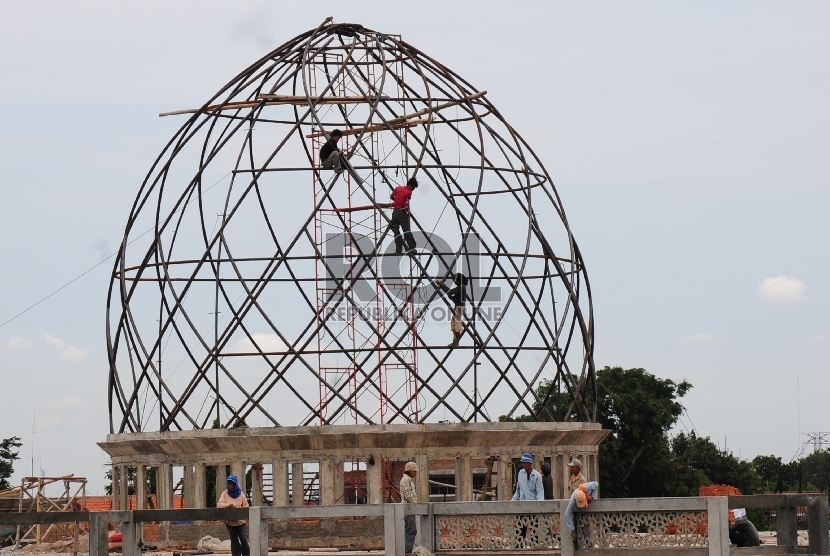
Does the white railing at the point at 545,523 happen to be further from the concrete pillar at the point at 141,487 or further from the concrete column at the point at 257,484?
the concrete pillar at the point at 141,487

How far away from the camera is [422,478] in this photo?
71.8ft

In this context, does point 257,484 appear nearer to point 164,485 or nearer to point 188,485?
point 188,485

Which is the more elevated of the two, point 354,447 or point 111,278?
point 111,278

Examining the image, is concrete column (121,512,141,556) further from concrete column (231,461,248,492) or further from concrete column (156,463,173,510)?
concrete column (156,463,173,510)

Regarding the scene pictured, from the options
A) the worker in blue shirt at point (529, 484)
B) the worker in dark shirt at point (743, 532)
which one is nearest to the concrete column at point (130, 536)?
the worker in blue shirt at point (529, 484)

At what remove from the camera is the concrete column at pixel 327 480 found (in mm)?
21533

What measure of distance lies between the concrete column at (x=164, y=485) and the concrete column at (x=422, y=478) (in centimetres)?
364

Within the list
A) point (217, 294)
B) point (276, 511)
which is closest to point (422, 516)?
point (276, 511)

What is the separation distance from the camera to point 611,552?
56.1 ft

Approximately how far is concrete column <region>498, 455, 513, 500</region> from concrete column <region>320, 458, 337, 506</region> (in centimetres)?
244

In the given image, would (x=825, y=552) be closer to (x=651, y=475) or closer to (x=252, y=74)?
(x=252, y=74)

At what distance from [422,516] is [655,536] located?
2663 mm

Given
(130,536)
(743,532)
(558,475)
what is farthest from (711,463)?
(130,536)

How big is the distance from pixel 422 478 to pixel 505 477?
4.31 ft
